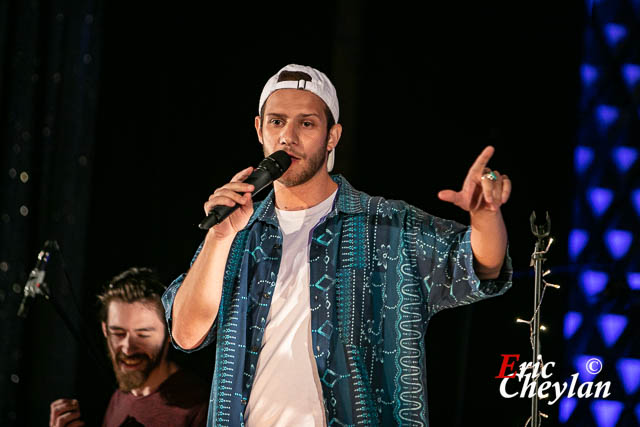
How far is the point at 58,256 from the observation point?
9.34ft

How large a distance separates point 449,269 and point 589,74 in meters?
1.28

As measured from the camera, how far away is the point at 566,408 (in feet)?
8.29

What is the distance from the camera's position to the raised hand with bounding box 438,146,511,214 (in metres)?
1.54

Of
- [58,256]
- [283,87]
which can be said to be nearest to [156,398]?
[58,256]

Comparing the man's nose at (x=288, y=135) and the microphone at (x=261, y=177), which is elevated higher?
the man's nose at (x=288, y=135)

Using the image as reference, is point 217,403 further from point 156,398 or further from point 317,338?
point 156,398

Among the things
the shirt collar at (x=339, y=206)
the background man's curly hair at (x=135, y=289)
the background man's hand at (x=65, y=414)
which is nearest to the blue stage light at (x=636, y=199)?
the shirt collar at (x=339, y=206)

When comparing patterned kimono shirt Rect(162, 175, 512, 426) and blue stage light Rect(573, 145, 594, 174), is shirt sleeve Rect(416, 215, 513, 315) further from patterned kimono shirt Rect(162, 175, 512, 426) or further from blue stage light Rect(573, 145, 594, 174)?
blue stage light Rect(573, 145, 594, 174)

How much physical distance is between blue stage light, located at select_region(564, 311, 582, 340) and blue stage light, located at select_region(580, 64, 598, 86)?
853 mm

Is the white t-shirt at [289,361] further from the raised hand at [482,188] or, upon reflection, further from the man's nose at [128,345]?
the man's nose at [128,345]

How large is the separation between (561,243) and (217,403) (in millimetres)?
1400

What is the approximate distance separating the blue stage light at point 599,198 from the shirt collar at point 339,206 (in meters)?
1.09

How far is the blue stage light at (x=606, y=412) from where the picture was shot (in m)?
2.53

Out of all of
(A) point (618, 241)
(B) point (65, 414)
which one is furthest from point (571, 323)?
(B) point (65, 414)
